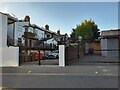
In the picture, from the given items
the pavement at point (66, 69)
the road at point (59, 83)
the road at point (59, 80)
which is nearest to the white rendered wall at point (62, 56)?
the pavement at point (66, 69)

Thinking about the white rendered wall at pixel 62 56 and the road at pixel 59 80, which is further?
the white rendered wall at pixel 62 56

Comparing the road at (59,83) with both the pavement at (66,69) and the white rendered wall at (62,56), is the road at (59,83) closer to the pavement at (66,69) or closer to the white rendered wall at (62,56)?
the pavement at (66,69)

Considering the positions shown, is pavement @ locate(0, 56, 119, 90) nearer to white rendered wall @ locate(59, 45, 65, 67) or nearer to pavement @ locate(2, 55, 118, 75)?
pavement @ locate(2, 55, 118, 75)

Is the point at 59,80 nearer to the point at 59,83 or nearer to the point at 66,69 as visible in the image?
the point at 59,83

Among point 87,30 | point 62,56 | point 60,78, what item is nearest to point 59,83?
point 60,78

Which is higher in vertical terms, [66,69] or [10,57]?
[10,57]

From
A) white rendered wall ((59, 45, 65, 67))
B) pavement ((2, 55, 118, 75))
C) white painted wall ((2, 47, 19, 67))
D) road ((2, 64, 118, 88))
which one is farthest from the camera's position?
white painted wall ((2, 47, 19, 67))

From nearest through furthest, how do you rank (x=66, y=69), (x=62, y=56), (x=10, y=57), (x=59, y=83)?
(x=59, y=83), (x=66, y=69), (x=62, y=56), (x=10, y=57)

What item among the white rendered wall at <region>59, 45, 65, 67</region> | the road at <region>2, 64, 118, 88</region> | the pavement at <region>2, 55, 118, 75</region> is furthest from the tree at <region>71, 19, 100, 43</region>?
the road at <region>2, 64, 118, 88</region>

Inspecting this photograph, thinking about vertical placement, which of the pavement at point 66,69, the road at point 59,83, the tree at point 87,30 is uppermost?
the tree at point 87,30

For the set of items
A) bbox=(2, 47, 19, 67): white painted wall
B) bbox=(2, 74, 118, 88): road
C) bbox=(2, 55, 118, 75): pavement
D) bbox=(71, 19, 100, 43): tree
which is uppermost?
bbox=(71, 19, 100, 43): tree

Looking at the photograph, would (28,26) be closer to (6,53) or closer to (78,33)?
(78,33)

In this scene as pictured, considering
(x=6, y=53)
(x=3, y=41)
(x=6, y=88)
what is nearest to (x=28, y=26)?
(x=3, y=41)

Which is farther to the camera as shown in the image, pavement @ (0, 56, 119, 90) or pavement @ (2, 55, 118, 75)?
pavement @ (2, 55, 118, 75)
